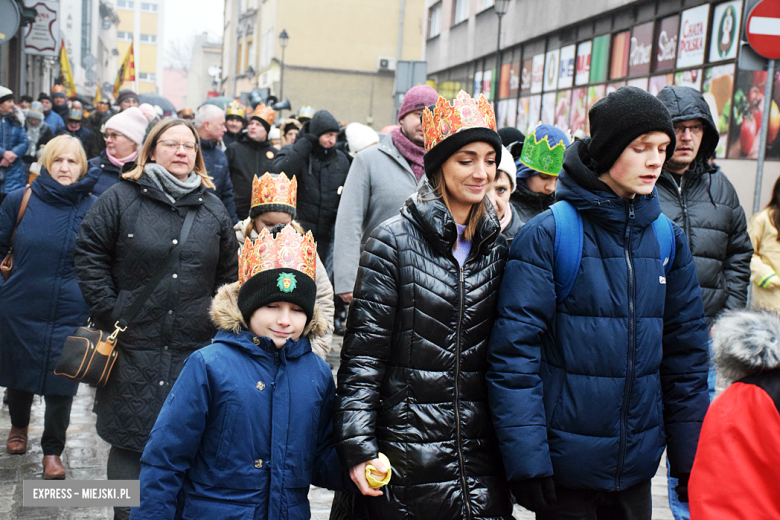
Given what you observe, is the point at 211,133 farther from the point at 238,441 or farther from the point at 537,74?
the point at 537,74

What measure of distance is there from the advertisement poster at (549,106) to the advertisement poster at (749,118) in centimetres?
→ 738

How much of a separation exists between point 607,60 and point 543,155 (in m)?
12.2

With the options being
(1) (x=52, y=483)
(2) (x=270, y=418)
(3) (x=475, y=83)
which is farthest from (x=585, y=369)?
(3) (x=475, y=83)

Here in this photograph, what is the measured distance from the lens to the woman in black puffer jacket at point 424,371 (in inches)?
114

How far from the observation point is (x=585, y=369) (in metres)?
2.89

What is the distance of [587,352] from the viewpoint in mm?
2881

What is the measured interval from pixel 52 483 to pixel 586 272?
3289mm

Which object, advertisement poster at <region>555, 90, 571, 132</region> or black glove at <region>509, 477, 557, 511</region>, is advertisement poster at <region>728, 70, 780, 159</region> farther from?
black glove at <region>509, 477, 557, 511</region>

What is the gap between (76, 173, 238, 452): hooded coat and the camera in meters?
→ 4.35

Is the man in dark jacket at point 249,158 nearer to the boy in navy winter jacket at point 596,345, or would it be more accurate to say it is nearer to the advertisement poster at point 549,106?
the boy in navy winter jacket at point 596,345

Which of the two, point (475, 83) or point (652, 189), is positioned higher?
point (475, 83)

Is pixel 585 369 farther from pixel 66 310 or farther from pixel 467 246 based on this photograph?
pixel 66 310

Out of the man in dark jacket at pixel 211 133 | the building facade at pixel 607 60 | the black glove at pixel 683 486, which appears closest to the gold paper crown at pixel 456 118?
the black glove at pixel 683 486

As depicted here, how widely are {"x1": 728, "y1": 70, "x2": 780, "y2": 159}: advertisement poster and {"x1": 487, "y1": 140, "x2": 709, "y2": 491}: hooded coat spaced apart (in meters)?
8.98
